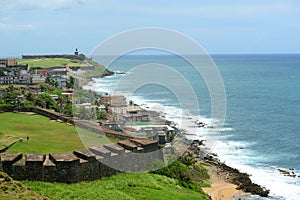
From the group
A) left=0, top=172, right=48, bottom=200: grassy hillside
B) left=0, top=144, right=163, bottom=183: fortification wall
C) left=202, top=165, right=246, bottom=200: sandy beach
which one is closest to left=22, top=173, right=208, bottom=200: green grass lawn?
left=0, top=144, right=163, bottom=183: fortification wall

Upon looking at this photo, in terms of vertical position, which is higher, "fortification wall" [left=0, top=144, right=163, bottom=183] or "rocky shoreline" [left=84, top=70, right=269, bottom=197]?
"fortification wall" [left=0, top=144, right=163, bottom=183]

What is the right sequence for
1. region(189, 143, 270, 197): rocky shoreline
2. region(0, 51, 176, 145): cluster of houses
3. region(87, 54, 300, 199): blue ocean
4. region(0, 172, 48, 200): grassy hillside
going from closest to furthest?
region(0, 172, 48, 200): grassy hillside
region(189, 143, 270, 197): rocky shoreline
region(87, 54, 300, 199): blue ocean
region(0, 51, 176, 145): cluster of houses

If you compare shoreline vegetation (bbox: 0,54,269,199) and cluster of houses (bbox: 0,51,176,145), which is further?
cluster of houses (bbox: 0,51,176,145)

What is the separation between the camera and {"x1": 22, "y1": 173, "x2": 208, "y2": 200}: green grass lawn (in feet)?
49.5

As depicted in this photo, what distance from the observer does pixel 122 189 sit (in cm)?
1744

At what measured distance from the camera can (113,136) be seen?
25.4 metres

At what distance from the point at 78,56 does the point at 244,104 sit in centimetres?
9510

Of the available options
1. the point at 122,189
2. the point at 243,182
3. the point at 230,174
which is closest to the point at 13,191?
the point at 122,189

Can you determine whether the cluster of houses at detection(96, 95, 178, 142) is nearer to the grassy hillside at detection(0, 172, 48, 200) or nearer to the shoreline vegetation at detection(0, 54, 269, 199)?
the shoreline vegetation at detection(0, 54, 269, 199)

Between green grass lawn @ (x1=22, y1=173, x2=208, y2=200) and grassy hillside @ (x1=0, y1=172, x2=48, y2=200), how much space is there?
43.8 inches

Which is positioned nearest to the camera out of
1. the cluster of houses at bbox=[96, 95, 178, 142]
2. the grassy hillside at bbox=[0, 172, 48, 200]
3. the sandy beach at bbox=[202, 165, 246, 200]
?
the grassy hillside at bbox=[0, 172, 48, 200]

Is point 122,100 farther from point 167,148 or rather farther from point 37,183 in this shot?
point 37,183

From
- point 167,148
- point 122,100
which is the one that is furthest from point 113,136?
point 122,100

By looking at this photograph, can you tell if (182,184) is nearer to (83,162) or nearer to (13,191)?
(83,162)
